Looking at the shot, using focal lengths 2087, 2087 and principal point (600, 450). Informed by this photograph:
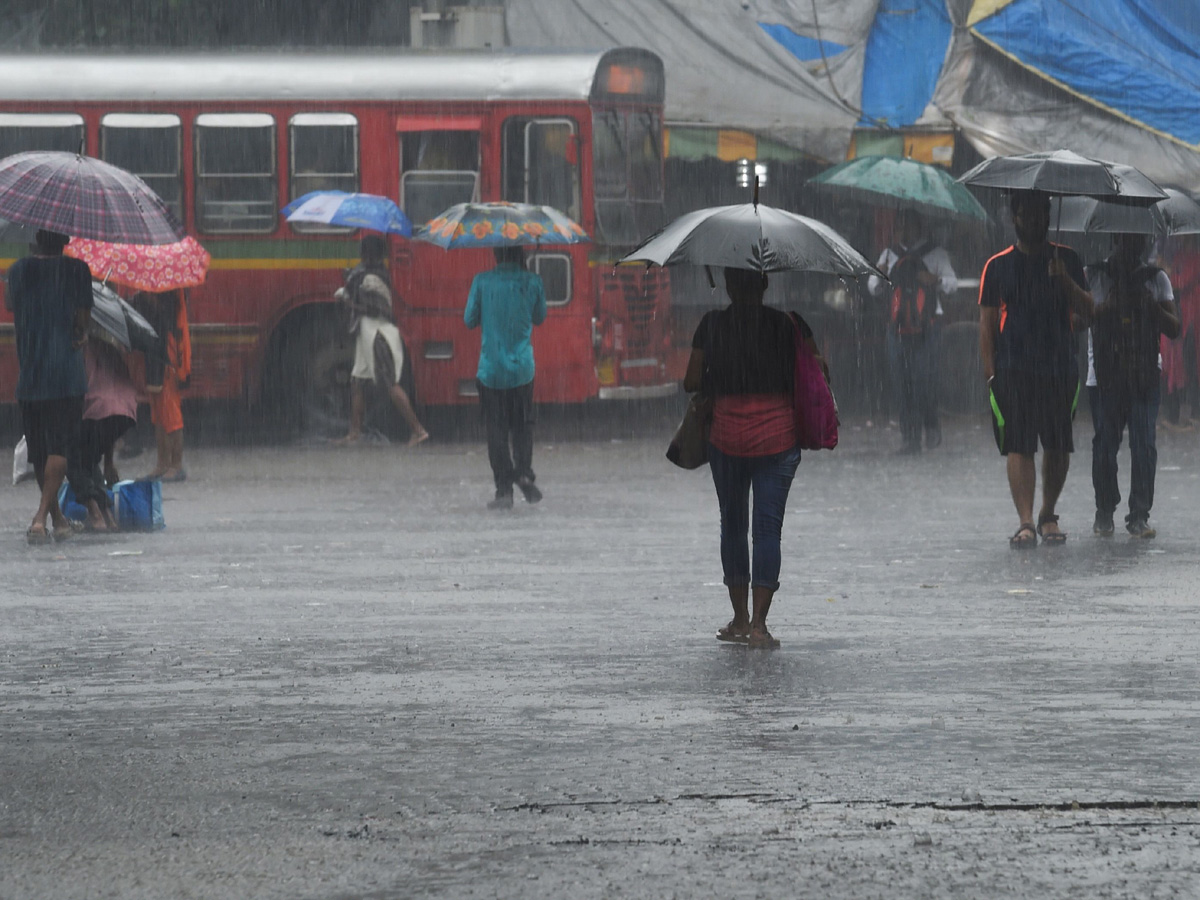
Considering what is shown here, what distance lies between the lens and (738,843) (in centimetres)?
512

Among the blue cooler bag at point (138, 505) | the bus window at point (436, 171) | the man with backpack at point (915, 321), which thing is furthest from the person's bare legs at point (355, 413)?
Answer: the blue cooler bag at point (138, 505)

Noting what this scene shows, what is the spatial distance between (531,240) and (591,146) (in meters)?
4.65

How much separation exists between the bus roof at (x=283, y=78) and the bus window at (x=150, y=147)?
20cm

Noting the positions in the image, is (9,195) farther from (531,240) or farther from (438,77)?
(438,77)

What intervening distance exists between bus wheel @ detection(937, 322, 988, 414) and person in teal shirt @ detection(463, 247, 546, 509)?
7.35m

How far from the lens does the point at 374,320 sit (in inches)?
683

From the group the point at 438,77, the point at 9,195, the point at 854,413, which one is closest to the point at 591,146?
the point at 438,77

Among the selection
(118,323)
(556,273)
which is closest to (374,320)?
(556,273)

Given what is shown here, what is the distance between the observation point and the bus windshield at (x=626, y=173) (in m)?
17.9

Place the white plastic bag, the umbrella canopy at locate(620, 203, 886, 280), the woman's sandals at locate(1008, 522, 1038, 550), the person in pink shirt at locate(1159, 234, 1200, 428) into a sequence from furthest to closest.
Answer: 1. the person in pink shirt at locate(1159, 234, 1200, 428)
2. the white plastic bag
3. the woman's sandals at locate(1008, 522, 1038, 550)
4. the umbrella canopy at locate(620, 203, 886, 280)

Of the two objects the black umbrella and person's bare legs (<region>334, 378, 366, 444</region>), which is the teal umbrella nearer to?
person's bare legs (<region>334, 378, 366, 444</region>)

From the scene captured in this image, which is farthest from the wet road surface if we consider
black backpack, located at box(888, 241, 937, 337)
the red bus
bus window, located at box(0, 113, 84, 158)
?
bus window, located at box(0, 113, 84, 158)

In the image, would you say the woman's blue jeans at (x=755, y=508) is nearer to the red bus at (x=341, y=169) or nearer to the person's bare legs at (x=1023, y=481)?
the person's bare legs at (x=1023, y=481)

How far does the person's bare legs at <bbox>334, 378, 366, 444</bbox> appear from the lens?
1770cm
